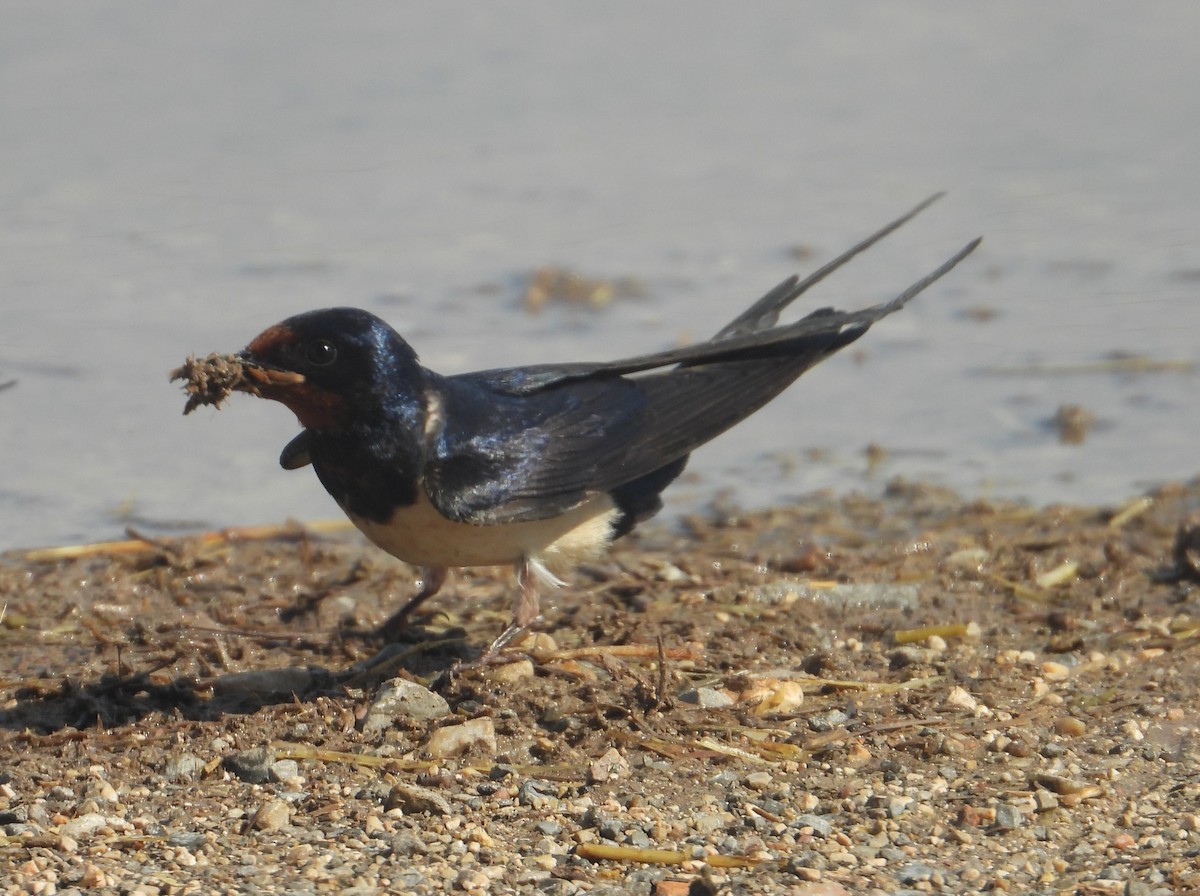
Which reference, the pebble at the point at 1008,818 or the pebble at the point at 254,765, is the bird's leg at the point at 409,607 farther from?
the pebble at the point at 1008,818

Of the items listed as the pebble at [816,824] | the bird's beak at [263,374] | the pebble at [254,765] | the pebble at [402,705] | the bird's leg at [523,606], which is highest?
the bird's beak at [263,374]

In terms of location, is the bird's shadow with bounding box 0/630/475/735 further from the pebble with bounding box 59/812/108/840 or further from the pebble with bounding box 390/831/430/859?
the pebble with bounding box 390/831/430/859

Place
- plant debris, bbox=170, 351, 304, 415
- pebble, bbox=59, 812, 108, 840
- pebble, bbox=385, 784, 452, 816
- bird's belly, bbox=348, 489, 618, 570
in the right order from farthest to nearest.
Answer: bird's belly, bbox=348, 489, 618, 570, plant debris, bbox=170, 351, 304, 415, pebble, bbox=385, 784, 452, 816, pebble, bbox=59, 812, 108, 840

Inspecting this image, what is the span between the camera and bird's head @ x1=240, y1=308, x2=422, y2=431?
4.19 meters

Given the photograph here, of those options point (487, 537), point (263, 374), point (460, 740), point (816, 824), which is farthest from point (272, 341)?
point (816, 824)

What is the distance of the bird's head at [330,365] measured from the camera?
4.19 m

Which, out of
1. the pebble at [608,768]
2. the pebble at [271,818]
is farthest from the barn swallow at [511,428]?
the pebble at [271,818]

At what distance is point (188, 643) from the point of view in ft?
15.4

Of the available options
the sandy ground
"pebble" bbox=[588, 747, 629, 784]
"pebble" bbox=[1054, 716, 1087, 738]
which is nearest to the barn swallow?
the sandy ground

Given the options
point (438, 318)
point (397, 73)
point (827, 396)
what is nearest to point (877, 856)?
point (827, 396)

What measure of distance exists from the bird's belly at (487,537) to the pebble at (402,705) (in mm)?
367

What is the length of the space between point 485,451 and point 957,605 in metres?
1.51

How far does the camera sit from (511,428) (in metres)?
4.69

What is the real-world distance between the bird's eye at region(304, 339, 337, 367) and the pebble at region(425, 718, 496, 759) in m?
0.90
